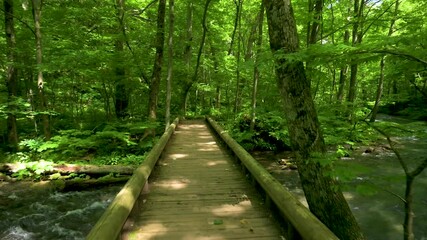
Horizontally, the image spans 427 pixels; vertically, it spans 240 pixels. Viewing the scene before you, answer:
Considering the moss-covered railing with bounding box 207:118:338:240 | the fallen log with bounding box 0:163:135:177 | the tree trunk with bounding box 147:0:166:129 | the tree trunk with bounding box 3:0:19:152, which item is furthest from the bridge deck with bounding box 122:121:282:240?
the tree trunk with bounding box 3:0:19:152

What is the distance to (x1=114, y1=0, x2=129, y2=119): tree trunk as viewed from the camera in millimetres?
13168

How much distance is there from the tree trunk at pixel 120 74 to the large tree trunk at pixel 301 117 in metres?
10.1

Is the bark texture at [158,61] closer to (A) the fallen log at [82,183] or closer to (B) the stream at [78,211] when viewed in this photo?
(A) the fallen log at [82,183]

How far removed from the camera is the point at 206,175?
641 cm

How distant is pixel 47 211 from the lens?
305 inches

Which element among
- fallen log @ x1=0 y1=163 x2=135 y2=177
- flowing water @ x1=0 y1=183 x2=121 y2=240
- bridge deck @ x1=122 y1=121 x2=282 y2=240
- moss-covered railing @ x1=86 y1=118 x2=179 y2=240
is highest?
moss-covered railing @ x1=86 y1=118 x2=179 y2=240

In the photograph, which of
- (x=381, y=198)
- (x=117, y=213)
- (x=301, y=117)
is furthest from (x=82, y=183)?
(x=381, y=198)

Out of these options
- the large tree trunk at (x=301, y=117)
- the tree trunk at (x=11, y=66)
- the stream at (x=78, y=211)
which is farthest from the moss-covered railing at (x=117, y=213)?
the tree trunk at (x=11, y=66)

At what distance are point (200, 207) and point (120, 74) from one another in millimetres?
11205

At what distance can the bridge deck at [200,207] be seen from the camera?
150 inches

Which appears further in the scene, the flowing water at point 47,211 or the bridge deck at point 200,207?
the flowing water at point 47,211

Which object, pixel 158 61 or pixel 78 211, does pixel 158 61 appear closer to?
pixel 158 61

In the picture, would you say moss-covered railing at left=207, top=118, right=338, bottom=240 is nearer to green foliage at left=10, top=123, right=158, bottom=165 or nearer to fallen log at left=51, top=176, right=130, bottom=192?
fallen log at left=51, top=176, right=130, bottom=192

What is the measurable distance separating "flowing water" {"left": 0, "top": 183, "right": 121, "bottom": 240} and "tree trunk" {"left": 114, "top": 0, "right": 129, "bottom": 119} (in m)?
5.91
